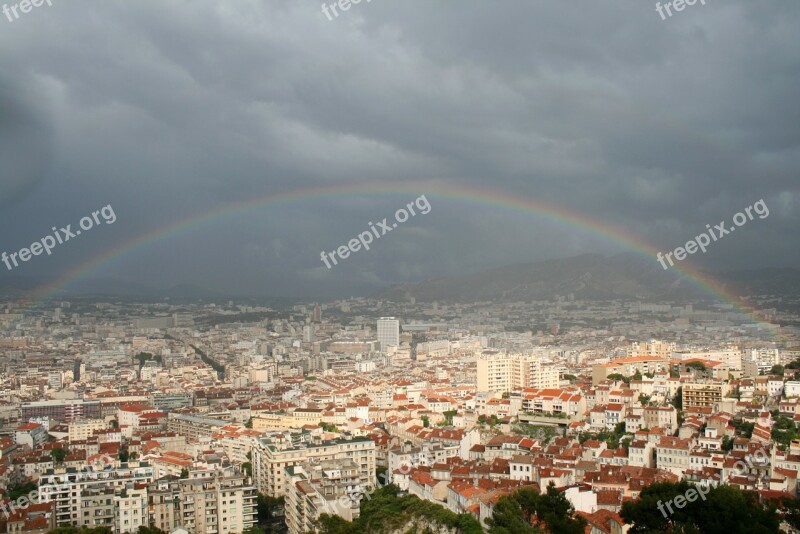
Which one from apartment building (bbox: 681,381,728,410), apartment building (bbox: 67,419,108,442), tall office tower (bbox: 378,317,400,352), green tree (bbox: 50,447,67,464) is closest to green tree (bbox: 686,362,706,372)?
apartment building (bbox: 681,381,728,410)

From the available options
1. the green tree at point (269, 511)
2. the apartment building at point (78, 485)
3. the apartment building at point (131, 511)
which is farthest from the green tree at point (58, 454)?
the green tree at point (269, 511)

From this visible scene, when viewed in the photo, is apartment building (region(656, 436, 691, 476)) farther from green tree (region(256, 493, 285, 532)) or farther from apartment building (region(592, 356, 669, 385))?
apartment building (region(592, 356, 669, 385))

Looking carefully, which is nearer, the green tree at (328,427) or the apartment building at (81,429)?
the green tree at (328,427)

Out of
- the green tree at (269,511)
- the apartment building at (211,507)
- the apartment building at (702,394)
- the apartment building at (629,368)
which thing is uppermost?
the apartment building at (629,368)

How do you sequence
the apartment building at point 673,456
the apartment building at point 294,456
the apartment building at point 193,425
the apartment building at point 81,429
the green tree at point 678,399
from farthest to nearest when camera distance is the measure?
the apartment building at point 81,429
the apartment building at point 193,425
the green tree at point 678,399
the apartment building at point 294,456
the apartment building at point 673,456

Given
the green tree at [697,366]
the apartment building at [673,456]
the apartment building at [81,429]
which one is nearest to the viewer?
the apartment building at [673,456]

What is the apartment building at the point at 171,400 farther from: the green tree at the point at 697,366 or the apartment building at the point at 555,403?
the green tree at the point at 697,366

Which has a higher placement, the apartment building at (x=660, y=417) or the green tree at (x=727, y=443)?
the apartment building at (x=660, y=417)
